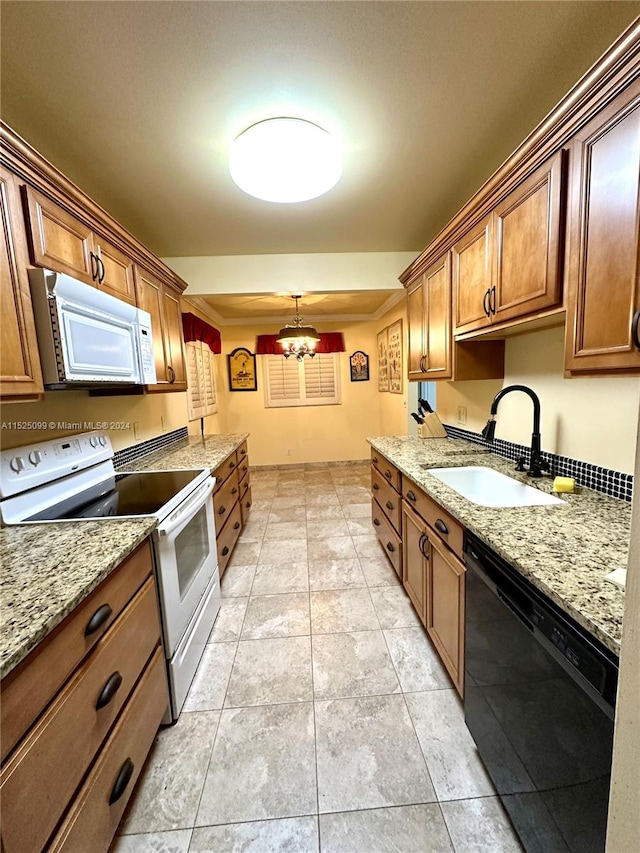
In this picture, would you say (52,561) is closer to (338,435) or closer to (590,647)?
(590,647)

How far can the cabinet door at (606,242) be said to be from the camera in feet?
3.03

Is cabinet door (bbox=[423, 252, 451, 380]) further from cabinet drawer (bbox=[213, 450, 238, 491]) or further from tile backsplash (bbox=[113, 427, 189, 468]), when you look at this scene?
tile backsplash (bbox=[113, 427, 189, 468])

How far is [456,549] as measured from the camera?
130 centimetres

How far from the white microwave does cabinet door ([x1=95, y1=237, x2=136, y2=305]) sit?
0.19m

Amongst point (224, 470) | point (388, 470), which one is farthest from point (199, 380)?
point (388, 470)

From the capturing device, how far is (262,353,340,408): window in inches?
210

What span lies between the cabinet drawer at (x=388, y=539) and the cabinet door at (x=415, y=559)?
0.09 metres

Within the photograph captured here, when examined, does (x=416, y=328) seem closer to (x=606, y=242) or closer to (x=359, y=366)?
(x=606, y=242)

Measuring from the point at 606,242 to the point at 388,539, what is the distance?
2027 millimetres

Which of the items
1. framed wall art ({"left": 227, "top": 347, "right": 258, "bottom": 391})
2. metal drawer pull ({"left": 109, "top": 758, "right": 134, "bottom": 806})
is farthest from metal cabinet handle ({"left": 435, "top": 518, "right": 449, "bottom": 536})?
framed wall art ({"left": 227, "top": 347, "right": 258, "bottom": 391})

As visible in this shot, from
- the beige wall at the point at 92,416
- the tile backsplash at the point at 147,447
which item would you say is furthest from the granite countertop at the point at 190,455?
the beige wall at the point at 92,416

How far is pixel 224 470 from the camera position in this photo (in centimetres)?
257

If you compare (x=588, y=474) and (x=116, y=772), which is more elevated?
(x=588, y=474)

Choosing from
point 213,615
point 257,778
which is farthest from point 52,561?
point 213,615
